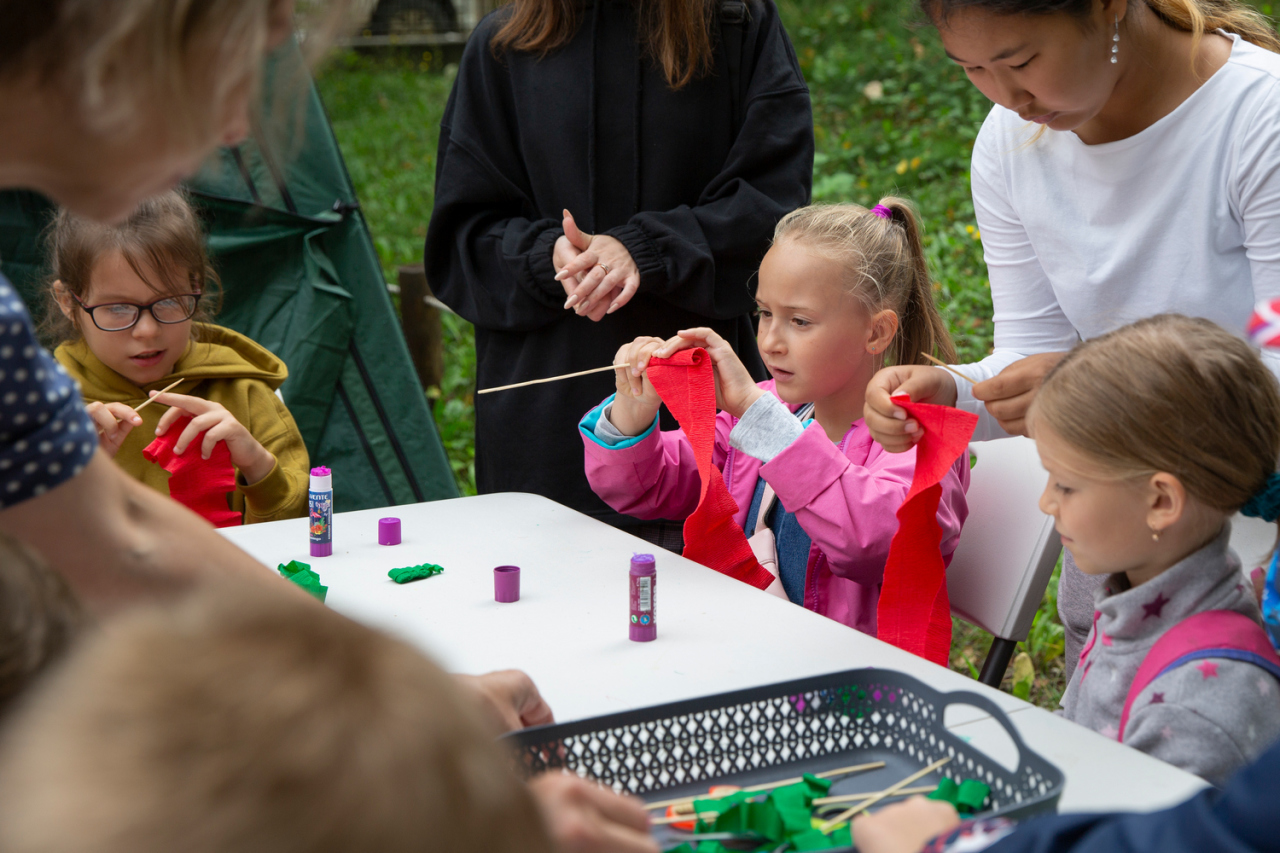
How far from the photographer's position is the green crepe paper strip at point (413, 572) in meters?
1.76

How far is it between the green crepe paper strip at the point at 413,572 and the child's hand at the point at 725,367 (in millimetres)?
537

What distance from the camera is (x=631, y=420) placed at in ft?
6.82

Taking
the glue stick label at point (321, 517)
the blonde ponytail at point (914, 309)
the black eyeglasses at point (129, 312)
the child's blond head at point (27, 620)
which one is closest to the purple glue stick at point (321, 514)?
the glue stick label at point (321, 517)

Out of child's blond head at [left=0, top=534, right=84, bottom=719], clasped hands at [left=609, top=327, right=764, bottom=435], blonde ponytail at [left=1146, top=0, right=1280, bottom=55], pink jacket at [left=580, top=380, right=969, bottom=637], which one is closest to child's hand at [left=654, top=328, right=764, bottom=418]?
clasped hands at [left=609, top=327, right=764, bottom=435]

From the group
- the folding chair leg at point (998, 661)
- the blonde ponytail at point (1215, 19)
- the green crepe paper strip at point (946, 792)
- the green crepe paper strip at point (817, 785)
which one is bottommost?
the folding chair leg at point (998, 661)

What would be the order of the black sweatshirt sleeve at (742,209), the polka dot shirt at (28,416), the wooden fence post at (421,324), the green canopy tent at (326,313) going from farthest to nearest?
the wooden fence post at (421,324)
the green canopy tent at (326,313)
the black sweatshirt sleeve at (742,209)
the polka dot shirt at (28,416)

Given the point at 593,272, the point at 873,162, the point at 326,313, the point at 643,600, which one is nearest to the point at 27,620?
the point at 643,600

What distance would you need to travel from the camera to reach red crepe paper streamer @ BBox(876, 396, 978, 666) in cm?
169

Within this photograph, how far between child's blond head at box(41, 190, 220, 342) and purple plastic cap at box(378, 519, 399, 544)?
0.84 meters

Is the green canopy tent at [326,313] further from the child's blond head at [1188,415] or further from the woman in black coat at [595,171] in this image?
the child's blond head at [1188,415]

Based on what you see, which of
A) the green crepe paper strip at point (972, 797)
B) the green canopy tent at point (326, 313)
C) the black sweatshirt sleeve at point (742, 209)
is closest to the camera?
the green crepe paper strip at point (972, 797)

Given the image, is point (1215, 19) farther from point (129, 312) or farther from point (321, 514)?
point (129, 312)

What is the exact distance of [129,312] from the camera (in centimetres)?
236

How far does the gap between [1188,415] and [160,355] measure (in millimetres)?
2013
